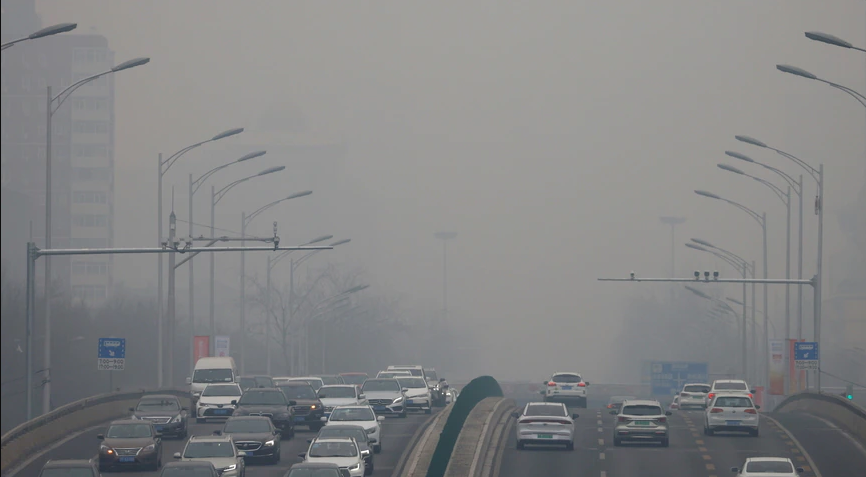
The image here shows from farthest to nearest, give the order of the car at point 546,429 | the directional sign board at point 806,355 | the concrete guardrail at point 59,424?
1. the directional sign board at point 806,355
2. the car at point 546,429
3. the concrete guardrail at point 59,424

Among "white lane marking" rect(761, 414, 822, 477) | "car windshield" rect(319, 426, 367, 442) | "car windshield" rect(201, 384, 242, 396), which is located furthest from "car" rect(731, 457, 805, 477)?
"car windshield" rect(201, 384, 242, 396)

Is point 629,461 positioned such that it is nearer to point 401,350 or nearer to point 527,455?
point 527,455

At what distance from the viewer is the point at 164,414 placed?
40.4 m

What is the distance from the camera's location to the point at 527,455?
38250mm

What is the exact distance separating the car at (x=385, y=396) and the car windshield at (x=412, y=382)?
3753 millimetres

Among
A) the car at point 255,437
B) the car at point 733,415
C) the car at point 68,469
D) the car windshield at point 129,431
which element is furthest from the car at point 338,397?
the car at point 68,469

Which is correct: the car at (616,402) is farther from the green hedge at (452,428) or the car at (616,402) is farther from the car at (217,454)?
the car at (217,454)

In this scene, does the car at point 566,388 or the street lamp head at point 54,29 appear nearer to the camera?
the street lamp head at point 54,29

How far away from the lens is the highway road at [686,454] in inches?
1347

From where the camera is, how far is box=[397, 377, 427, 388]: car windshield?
181 ft

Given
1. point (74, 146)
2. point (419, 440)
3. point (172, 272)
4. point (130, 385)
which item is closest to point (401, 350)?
point (74, 146)

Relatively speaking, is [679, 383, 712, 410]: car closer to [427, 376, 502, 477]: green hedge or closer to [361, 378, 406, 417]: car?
[427, 376, 502, 477]: green hedge

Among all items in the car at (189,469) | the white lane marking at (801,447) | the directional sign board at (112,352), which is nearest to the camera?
the car at (189,469)

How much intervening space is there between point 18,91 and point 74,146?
929cm
